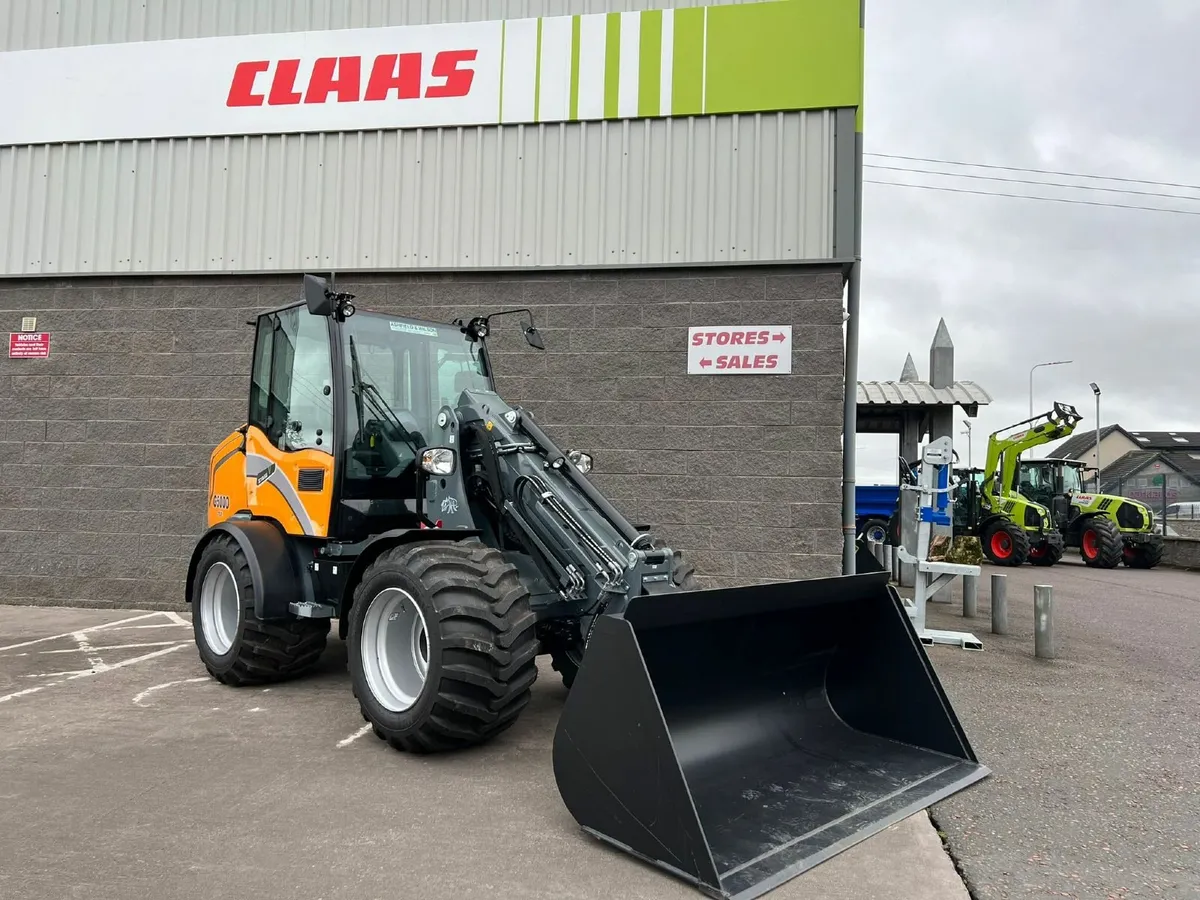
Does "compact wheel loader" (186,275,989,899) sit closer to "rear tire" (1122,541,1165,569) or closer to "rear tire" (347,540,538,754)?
"rear tire" (347,540,538,754)

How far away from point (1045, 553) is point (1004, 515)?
124 centimetres

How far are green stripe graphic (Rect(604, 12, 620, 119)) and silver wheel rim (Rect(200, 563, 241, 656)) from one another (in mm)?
5731

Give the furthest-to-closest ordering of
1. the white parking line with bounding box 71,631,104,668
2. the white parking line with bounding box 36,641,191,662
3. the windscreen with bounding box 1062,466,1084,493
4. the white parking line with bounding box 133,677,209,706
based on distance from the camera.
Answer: the windscreen with bounding box 1062,466,1084,493, the white parking line with bounding box 36,641,191,662, the white parking line with bounding box 71,631,104,668, the white parking line with bounding box 133,677,209,706

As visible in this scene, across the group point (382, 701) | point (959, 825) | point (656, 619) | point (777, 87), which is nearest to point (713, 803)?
point (656, 619)

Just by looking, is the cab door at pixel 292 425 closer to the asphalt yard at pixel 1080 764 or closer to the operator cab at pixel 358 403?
the operator cab at pixel 358 403

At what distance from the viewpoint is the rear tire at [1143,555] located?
19297mm

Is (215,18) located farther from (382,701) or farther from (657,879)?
(657,879)

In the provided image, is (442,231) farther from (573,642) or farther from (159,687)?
(573,642)

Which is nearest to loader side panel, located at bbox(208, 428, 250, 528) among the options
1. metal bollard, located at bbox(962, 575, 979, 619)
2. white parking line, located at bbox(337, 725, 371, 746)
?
white parking line, located at bbox(337, 725, 371, 746)

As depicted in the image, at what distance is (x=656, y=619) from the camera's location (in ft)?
11.3

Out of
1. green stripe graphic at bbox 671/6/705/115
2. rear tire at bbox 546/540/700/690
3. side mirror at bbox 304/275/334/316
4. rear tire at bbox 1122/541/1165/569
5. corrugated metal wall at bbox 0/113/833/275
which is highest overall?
green stripe graphic at bbox 671/6/705/115

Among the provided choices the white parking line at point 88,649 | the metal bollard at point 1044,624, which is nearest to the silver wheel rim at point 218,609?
the white parking line at point 88,649

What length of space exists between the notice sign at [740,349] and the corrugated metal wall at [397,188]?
71cm

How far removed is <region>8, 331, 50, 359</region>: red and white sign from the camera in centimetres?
956
